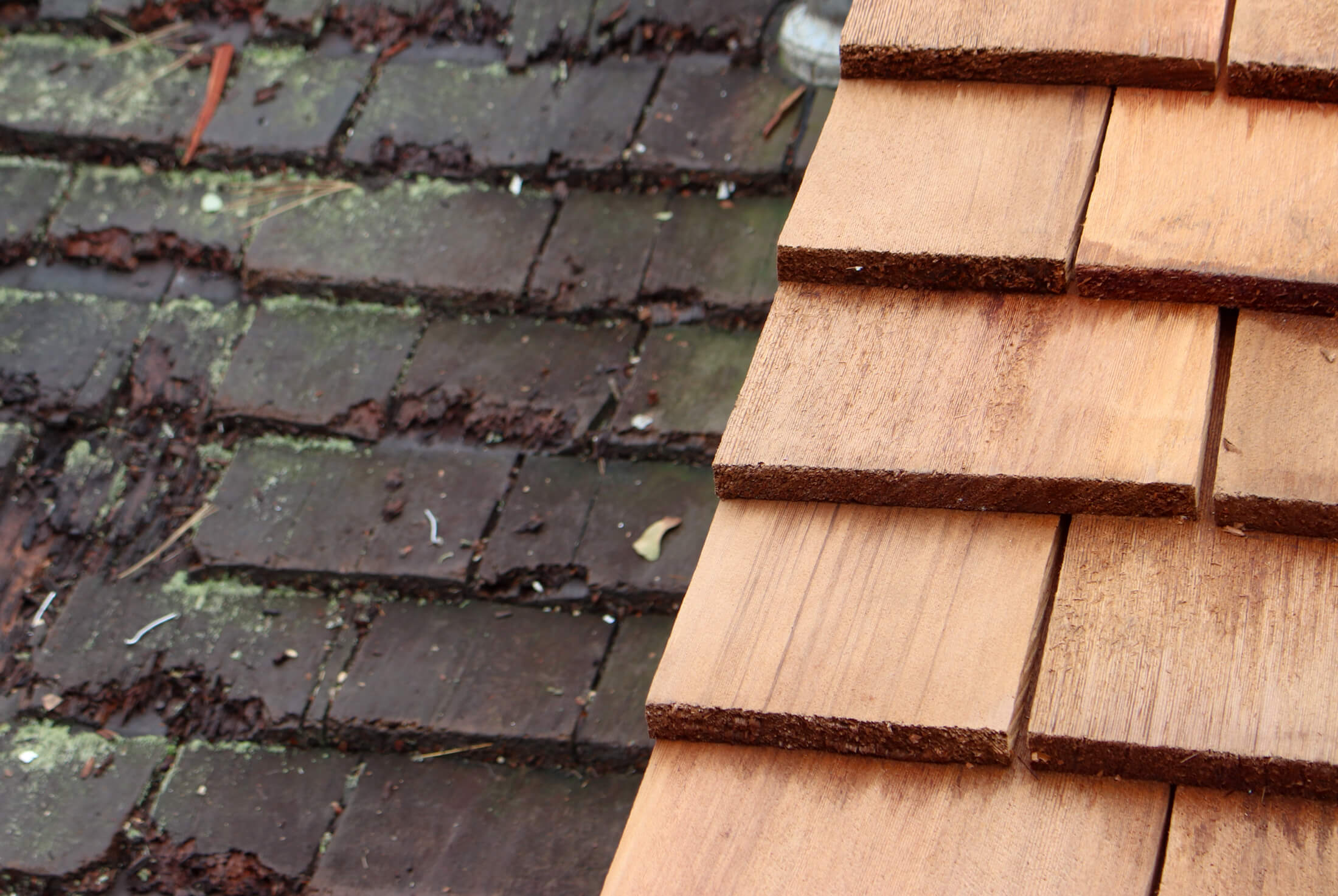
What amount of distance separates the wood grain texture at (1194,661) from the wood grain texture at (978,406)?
0.16 feet

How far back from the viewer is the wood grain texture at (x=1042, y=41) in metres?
1.13

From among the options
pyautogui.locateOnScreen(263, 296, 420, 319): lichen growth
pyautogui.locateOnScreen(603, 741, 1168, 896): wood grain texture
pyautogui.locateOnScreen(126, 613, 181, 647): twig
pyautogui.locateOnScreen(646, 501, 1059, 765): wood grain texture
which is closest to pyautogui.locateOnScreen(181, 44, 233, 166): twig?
pyautogui.locateOnScreen(263, 296, 420, 319): lichen growth

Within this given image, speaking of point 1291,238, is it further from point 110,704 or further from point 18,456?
point 18,456

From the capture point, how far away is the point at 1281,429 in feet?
3.15

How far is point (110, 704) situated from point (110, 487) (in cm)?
36

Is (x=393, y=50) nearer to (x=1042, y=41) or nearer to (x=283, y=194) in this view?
(x=283, y=194)

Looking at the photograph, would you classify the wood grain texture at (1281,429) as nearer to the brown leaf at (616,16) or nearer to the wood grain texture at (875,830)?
the wood grain texture at (875,830)

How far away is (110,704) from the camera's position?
5.70 ft

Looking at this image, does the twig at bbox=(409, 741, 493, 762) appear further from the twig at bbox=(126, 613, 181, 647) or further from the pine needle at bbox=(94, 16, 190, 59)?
the pine needle at bbox=(94, 16, 190, 59)

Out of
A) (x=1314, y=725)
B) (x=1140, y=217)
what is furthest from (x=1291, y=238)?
(x=1314, y=725)

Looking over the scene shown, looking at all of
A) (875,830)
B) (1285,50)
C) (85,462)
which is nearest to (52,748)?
(85,462)

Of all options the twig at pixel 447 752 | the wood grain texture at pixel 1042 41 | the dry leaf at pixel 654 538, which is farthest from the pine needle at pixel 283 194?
the wood grain texture at pixel 1042 41

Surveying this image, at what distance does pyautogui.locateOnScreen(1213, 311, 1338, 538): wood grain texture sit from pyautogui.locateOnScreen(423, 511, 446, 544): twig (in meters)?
1.09

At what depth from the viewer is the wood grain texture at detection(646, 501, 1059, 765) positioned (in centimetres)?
90
